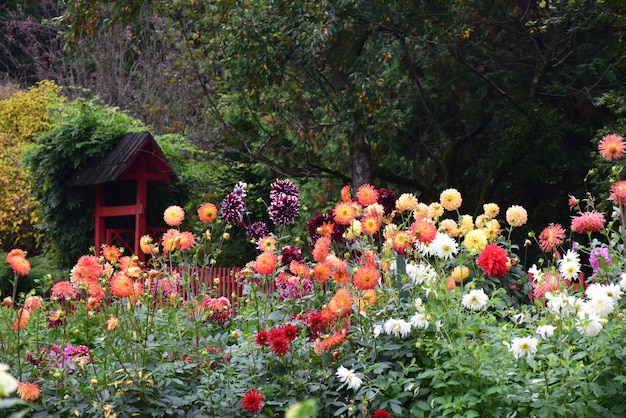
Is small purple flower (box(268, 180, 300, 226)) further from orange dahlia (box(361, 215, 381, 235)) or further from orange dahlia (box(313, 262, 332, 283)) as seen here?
orange dahlia (box(313, 262, 332, 283))

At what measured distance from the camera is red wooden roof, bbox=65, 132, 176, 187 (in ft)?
35.9

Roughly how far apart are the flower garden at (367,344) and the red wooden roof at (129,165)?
273 inches

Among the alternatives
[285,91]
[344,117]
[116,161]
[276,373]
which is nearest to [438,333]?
[276,373]

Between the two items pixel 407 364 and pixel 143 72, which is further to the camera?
pixel 143 72

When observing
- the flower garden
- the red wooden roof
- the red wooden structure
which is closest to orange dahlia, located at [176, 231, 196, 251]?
the flower garden

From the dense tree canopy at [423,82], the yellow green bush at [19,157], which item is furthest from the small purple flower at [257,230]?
the yellow green bush at [19,157]

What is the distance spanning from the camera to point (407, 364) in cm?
355

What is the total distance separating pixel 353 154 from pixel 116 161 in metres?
3.00

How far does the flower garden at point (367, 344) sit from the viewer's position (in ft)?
10.3

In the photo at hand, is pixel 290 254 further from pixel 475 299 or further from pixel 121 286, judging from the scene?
pixel 475 299

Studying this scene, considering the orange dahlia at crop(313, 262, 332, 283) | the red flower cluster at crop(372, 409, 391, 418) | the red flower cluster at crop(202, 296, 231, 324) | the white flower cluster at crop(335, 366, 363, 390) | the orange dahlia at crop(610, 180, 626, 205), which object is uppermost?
the orange dahlia at crop(610, 180, 626, 205)

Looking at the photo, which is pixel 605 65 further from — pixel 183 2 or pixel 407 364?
pixel 407 364

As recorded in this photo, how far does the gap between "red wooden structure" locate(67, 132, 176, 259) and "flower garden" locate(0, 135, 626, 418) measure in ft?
22.6

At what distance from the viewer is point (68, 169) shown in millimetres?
11578
